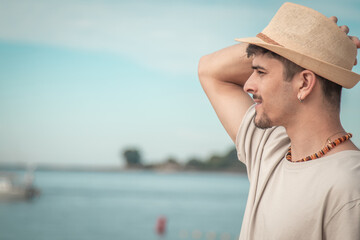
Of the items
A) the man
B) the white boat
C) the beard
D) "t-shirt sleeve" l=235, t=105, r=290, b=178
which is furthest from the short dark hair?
the white boat

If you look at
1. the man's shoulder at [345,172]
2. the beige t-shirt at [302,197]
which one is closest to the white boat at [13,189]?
the beige t-shirt at [302,197]

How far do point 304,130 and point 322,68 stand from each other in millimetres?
208

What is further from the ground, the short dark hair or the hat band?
the hat band

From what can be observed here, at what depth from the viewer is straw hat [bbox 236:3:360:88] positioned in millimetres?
1445

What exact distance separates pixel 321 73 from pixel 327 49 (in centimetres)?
8

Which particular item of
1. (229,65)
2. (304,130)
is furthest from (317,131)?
(229,65)

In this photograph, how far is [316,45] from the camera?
1463mm

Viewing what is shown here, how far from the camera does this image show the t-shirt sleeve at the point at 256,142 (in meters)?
1.73

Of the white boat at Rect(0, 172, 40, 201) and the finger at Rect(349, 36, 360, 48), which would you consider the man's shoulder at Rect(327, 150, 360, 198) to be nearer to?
the finger at Rect(349, 36, 360, 48)

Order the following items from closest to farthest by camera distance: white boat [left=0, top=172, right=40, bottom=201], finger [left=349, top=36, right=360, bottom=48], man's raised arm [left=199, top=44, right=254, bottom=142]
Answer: finger [left=349, top=36, right=360, bottom=48] < man's raised arm [left=199, top=44, right=254, bottom=142] < white boat [left=0, top=172, right=40, bottom=201]

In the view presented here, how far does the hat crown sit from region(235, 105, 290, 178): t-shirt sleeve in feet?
1.25

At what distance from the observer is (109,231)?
3678cm

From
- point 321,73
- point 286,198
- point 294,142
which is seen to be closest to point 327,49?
point 321,73

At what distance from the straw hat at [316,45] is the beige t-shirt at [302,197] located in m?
0.25
